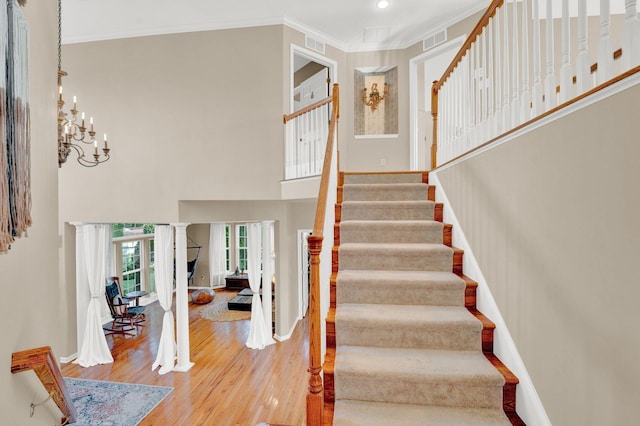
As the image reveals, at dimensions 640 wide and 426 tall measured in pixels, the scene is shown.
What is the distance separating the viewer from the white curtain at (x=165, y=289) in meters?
4.88

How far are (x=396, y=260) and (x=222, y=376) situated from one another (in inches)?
142

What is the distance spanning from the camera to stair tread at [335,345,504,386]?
5.41 feet

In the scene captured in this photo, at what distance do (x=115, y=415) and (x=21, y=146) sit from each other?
4.16 meters

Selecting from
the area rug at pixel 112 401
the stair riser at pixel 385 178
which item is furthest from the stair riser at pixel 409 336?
the area rug at pixel 112 401

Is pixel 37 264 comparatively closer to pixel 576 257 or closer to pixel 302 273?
pixel 576 257

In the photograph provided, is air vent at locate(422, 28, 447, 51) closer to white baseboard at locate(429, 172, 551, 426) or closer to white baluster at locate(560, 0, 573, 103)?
white baseboard at locate(429, 172, 551, 426)

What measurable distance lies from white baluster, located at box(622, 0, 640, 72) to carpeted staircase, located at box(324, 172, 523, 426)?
1433mm

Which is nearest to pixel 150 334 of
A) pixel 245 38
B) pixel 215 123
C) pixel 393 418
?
pixel 215 123

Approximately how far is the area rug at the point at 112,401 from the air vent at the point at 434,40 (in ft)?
20.7

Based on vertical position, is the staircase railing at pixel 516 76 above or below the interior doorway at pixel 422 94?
below

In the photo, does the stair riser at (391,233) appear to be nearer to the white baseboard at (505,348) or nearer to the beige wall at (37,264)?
the white baseboard at (505,348)

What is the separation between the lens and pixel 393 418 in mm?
1583

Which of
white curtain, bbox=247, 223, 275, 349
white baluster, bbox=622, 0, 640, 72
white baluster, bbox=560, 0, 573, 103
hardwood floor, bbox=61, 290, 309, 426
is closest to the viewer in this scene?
white baluster, bbox=622, 0, 640, 72

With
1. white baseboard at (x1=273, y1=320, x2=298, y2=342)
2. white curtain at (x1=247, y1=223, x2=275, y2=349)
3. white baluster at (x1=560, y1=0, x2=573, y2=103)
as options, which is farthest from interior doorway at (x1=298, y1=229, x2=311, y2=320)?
white baluster at (x1=560, y1=0, x2=573, y2=103)
